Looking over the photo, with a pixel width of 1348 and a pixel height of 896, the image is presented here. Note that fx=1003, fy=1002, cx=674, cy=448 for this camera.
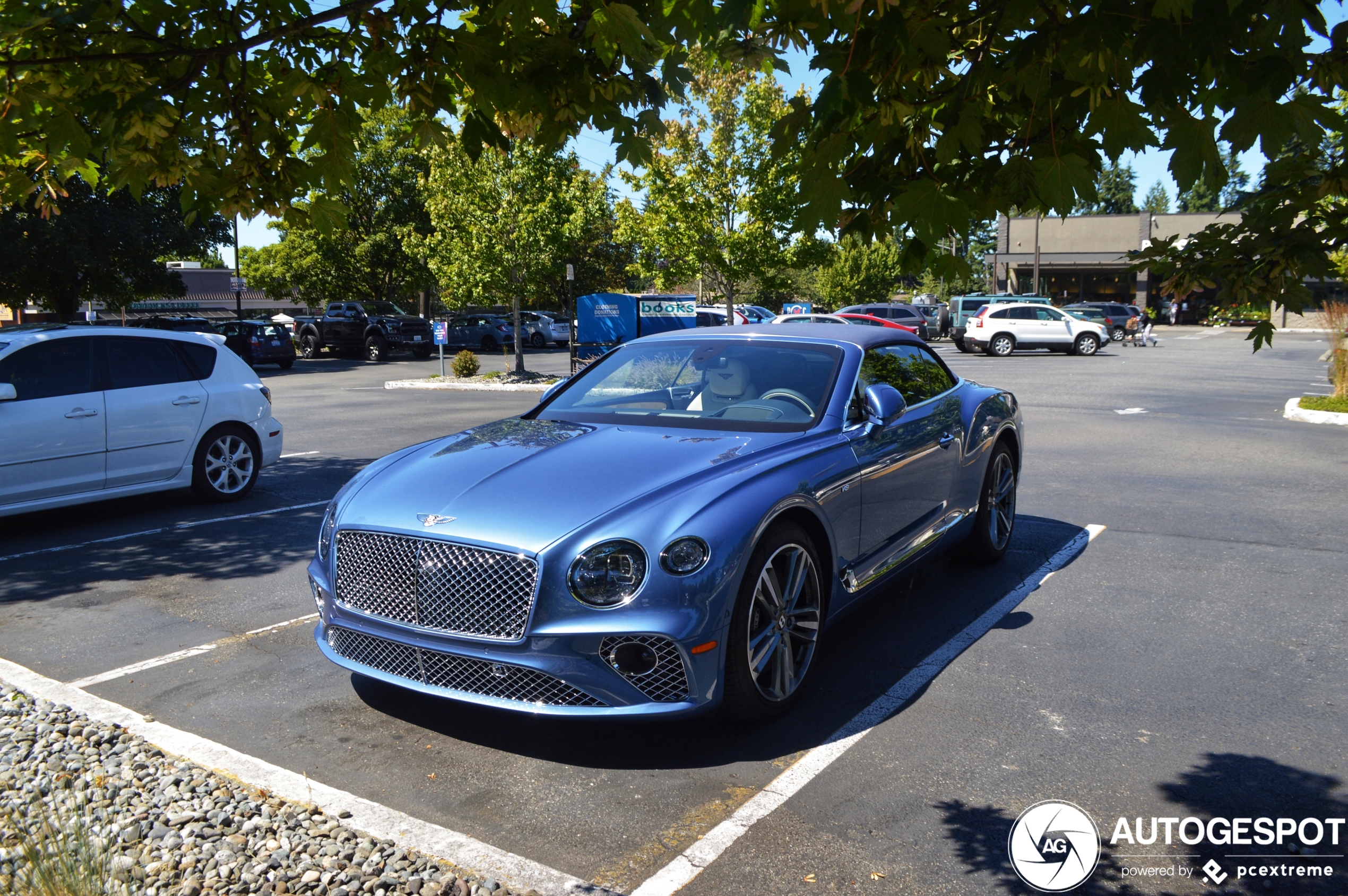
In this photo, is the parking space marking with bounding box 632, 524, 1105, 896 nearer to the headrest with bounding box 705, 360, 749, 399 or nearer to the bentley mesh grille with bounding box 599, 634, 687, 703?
the bentley mesh grille with bounding box 599, 634, 687, 703

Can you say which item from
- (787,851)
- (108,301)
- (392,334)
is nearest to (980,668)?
(787,851)

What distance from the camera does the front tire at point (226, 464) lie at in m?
8.77

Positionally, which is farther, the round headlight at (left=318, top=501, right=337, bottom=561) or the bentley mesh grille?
the round headlight at (left=318, top=501, right=337, bottom=561)

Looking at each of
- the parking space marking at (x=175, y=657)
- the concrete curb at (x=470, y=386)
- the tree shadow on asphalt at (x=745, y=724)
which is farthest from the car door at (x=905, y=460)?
the concrete curb at (x=470, y=386)

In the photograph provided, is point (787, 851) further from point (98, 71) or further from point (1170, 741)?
point (98, 71)

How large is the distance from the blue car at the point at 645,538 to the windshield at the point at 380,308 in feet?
112

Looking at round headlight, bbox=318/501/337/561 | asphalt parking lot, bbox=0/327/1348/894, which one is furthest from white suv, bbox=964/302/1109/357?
round headlight, bbox=318/501/337/561

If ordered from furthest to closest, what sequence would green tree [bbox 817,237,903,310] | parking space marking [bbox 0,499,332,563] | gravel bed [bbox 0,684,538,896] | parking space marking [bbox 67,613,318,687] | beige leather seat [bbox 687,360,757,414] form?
green tree [bbox 817,237,903,310]
parking space marking [bbox 0,499,332,563]
beige leather seat [bbox 687,360,757,414]
parking space marking [bbox 67,613,318,687]
gravel bed [bbox 0,684,538,896]

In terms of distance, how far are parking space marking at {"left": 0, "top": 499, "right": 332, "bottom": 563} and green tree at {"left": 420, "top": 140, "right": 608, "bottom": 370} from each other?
16.9 metres

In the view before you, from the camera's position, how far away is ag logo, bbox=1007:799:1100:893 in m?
3.12

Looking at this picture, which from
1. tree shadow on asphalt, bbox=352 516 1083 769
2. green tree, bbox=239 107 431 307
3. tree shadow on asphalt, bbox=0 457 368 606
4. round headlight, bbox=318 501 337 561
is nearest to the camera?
tree shadow on asphalt, bbox=352 516 1083 769

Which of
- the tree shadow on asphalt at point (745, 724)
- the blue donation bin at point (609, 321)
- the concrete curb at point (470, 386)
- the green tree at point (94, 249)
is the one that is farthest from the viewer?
the green tree at point (94, 249)

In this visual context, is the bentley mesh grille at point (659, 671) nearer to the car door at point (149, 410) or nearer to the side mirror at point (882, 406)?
the side mirror at point (882, 406)

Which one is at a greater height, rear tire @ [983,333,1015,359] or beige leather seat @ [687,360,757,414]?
rear tire @ [983,333,1015,359]
